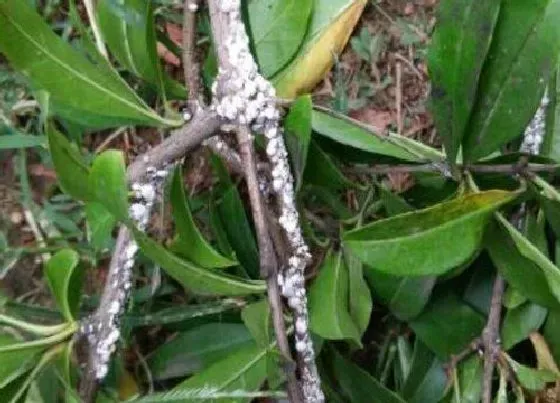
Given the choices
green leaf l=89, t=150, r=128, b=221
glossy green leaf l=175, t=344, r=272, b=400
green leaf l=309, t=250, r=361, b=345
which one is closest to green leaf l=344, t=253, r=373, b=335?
green leaf l=309, t=250, r=361, b=345

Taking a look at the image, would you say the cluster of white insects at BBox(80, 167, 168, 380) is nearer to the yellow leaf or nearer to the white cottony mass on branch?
the white cottony mass on branch

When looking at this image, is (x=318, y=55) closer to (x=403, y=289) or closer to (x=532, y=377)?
(x=403, y=289)

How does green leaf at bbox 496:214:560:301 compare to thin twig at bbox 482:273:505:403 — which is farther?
thin twig at bbox 482:273:505:403

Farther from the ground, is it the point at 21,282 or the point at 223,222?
the point at 223,222

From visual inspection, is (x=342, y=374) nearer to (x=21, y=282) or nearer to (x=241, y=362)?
(x=241, y=362)

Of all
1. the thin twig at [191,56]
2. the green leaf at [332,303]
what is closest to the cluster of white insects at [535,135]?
the green leaf at [332,303]

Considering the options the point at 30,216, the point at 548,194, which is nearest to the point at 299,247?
the point at 548,194
